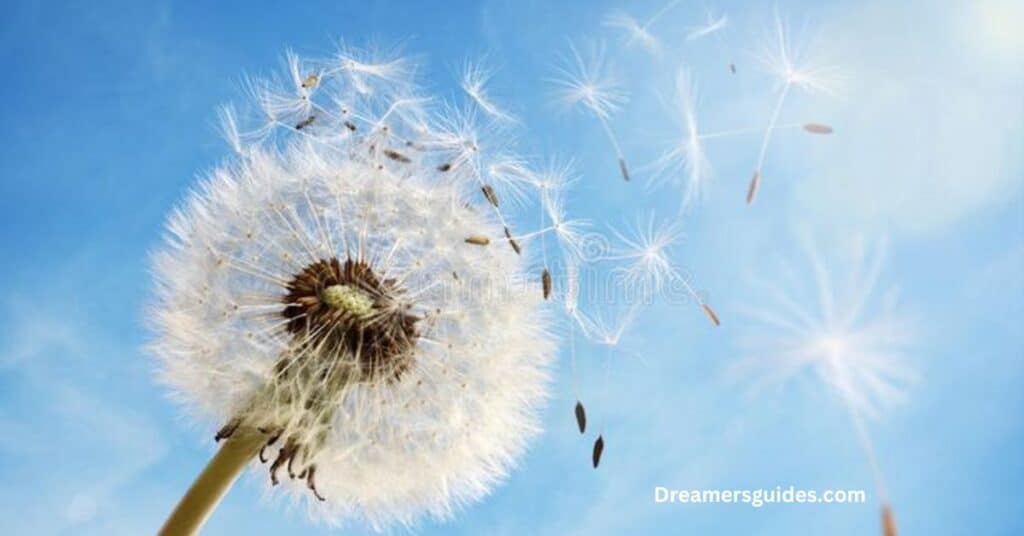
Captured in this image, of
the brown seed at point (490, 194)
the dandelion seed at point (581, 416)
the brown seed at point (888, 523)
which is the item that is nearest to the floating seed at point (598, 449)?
the dandelion seed at point (581, 416)

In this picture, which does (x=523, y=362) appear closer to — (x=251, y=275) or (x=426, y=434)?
(x=426, y=434)

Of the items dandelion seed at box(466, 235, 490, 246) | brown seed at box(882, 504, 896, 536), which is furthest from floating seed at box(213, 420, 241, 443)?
brown seed at box(882, 504, 896, 536)

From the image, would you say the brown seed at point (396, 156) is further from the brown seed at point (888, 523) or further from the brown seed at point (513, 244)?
the brown seed at point (888, 523)

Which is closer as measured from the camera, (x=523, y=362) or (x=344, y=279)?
(x=344, y=279)

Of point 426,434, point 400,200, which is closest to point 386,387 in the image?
point 426,434

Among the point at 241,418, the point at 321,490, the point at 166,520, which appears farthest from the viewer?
the point at 321,490

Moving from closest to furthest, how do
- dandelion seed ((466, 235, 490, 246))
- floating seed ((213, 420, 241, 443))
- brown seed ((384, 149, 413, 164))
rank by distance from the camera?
floating seed ((213, 420, 241, 443)) < dandelion seed ((466, 235, 490, 246)) < brown seed ((384, 149, 413, 164))

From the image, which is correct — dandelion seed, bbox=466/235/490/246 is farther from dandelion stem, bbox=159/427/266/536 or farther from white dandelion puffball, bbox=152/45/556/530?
dandelion stem, bbox=159/427/266/536

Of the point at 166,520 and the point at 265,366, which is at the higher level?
the point at 265,366
